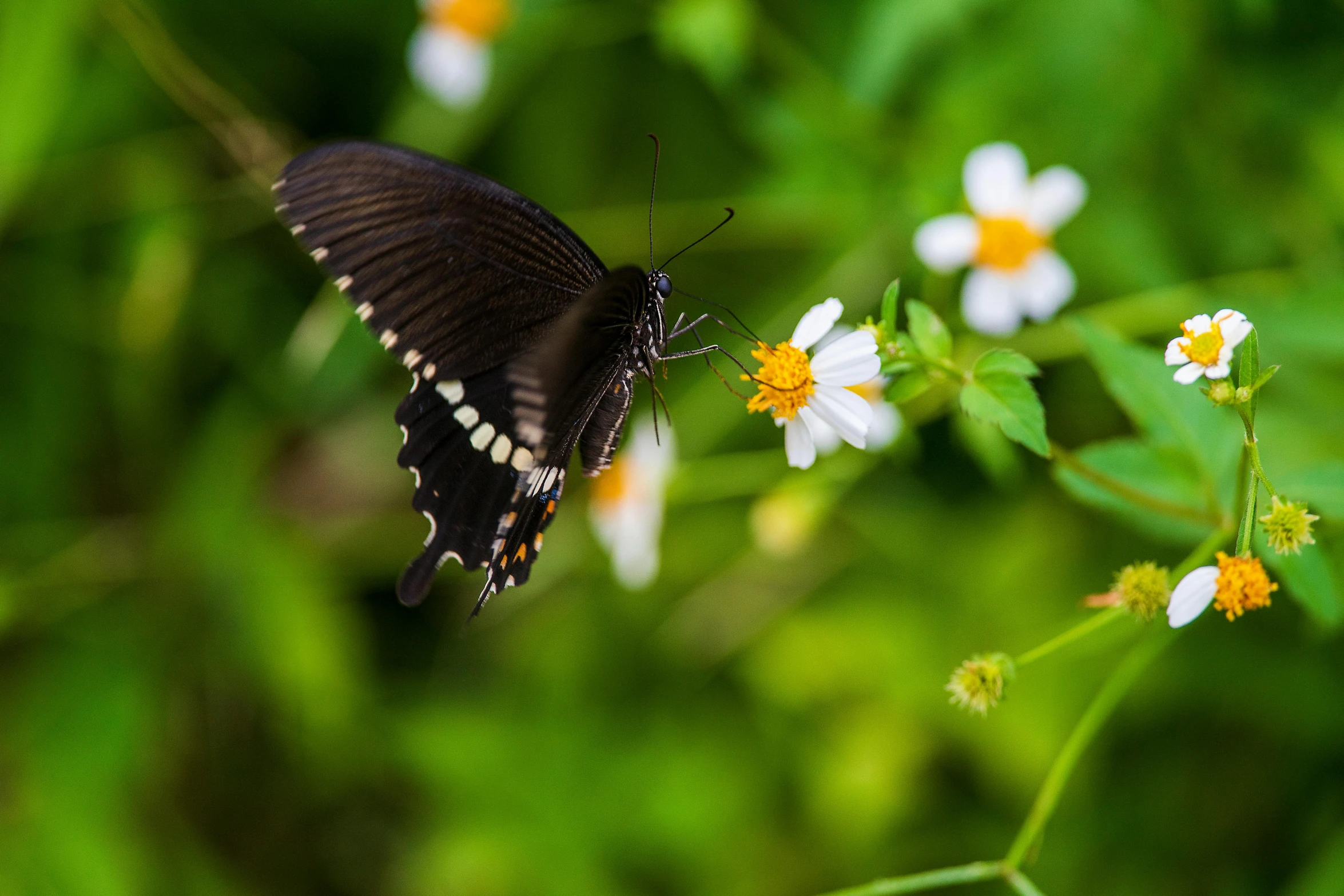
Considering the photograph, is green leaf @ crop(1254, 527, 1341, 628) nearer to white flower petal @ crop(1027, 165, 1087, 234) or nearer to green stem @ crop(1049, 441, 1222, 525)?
green stem @ crop(1049, 441, 1222, 525)

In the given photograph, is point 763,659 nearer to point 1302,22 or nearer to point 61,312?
point 1302,22

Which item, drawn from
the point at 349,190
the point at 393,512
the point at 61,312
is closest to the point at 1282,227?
the point at 349,190

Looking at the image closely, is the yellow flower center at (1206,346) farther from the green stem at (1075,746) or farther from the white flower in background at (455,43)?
the white flower in background at (455,43)

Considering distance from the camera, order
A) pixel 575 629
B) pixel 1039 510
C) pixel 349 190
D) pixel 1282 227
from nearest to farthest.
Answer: pixel 349 190 → pixel 1282 227 → pixel 1039 510 → pixel 575 629

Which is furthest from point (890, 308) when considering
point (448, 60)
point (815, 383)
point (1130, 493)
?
point (448, 60)

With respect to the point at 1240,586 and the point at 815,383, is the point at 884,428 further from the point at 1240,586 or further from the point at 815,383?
the point at 1240,586

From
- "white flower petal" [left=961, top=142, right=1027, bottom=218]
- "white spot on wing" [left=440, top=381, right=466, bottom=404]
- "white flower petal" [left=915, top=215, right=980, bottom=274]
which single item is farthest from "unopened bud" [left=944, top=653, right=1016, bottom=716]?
"white flower petal" [left=961, top=142, right=1027, bottom=218]
